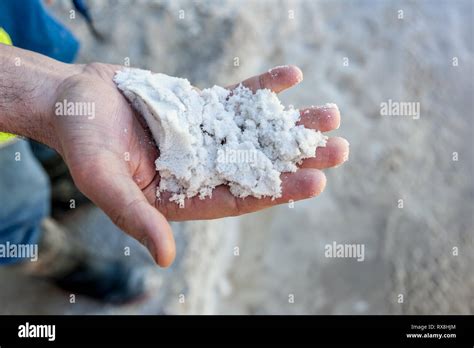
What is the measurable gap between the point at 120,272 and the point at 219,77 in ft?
3.43

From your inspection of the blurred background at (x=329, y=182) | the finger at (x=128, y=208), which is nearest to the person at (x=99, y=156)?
the finger at (x=128, y=208)

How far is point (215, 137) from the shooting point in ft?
5.53

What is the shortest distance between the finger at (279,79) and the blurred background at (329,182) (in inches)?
27.0

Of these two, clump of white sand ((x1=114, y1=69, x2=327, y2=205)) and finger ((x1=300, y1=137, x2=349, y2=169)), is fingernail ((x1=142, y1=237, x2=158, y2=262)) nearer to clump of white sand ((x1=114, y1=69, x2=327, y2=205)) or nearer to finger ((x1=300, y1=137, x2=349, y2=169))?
clump of white sand ((x1=114, y1=69, x2=327, y2=205))

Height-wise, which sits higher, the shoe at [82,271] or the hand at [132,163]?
the hand at [132,163]

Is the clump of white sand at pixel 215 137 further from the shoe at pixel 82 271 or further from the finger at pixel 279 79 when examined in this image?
the shoe at pixel 82 271

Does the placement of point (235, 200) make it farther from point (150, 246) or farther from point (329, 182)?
point (329, 182)

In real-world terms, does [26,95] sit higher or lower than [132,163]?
higher

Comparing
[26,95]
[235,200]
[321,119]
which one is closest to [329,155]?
[321,119]

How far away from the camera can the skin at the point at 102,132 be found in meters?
1.42

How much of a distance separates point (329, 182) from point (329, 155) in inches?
39.0

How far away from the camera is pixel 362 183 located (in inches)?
103
